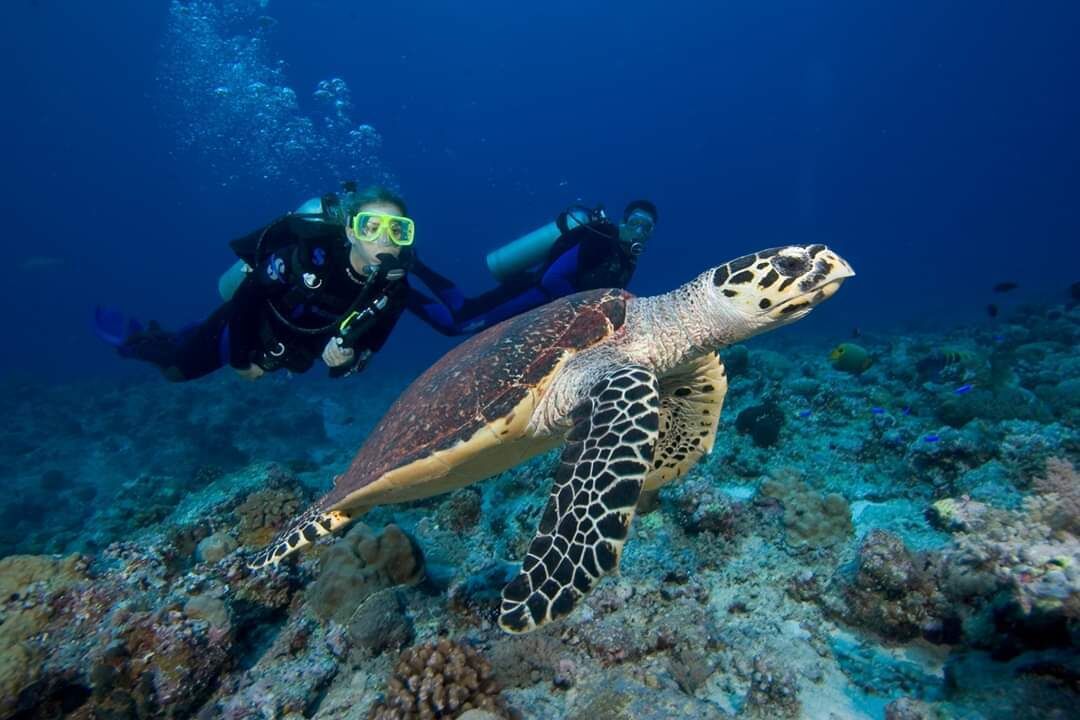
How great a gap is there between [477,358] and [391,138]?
119198 mm

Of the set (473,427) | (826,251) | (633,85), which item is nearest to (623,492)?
(473,427)

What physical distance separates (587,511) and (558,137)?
414ft

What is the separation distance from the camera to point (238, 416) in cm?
1573

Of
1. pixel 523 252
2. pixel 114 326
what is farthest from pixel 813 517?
pixel 114 326

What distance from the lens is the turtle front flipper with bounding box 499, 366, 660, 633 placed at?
2.20 meters

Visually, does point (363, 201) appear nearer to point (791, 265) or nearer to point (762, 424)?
point (791, 265)

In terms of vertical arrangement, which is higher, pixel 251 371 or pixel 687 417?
pixel 251 371

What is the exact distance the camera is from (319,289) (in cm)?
539

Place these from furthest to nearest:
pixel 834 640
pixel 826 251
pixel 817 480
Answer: pixel 817 480 < pixel 826 251 < pixel 834 640

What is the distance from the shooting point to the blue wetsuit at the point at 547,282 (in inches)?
303

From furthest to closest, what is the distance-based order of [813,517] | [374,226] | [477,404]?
[374,226] < [813,517] < [477,404]

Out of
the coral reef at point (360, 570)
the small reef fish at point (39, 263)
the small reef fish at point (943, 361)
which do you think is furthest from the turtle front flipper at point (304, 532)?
the small reef fish at point (39, 263)

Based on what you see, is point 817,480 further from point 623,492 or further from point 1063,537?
point 623,492

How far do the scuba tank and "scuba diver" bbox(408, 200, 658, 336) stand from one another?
0.04 meters
